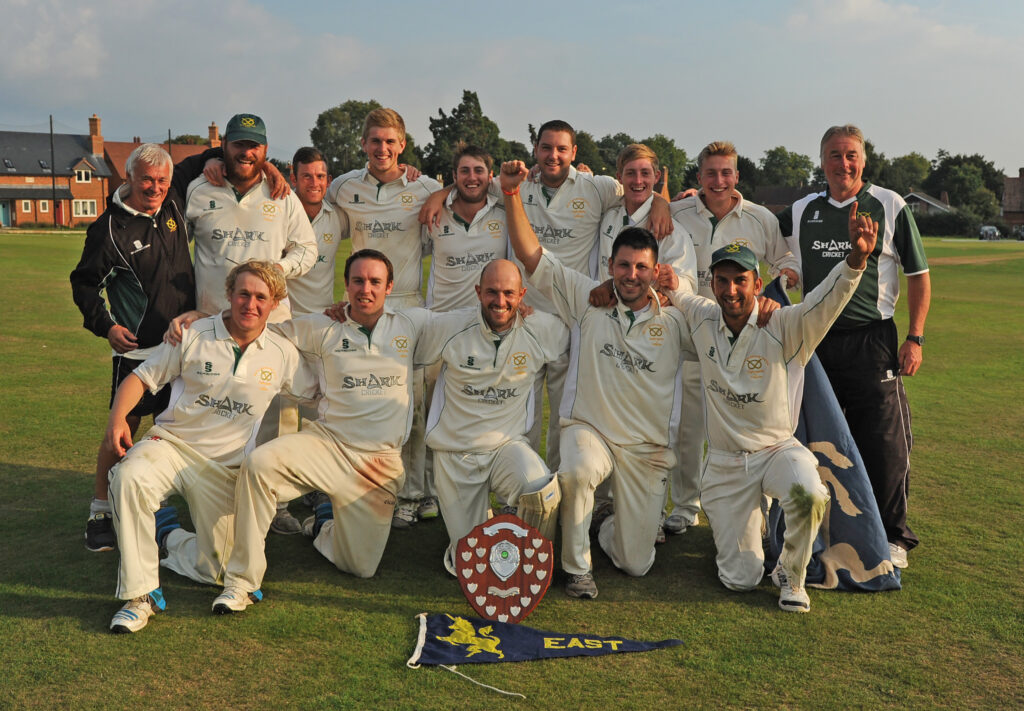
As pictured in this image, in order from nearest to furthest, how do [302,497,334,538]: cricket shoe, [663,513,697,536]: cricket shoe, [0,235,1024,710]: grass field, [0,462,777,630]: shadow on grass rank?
[0,235,1024,710]: grass field
[0,462,777,630]: shadow on grass
[302,497,334,538]: cricket shoe
[663,513,697,536]: cricket shoe

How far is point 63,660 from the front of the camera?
4.17 meters

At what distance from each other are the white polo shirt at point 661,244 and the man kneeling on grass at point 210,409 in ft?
→ 7.91

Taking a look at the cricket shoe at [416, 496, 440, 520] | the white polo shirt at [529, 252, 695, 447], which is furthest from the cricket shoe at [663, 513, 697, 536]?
the cricket shoe at [416, 496, 440, 520]

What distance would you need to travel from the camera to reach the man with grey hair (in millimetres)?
5637

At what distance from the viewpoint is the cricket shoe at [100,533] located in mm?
5582

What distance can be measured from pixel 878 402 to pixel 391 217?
372 cm

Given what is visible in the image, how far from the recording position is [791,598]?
4.94 meters

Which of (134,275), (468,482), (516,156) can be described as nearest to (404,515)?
(468,482)

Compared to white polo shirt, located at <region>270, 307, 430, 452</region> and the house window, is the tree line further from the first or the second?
white polo shirt, located at <region>270, 307, 430, 452</region>

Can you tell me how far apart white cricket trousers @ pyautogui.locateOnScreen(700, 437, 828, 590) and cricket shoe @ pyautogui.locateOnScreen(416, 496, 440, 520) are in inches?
81.3

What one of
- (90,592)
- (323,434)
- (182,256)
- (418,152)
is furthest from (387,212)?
→ (418,152)

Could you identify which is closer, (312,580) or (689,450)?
(312,580)

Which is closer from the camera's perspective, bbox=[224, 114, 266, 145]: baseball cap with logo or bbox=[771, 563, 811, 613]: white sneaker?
bbox=[771, 563, 811, 613]: white sneaker

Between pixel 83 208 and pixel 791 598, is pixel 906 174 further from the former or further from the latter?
pixel 791 598
